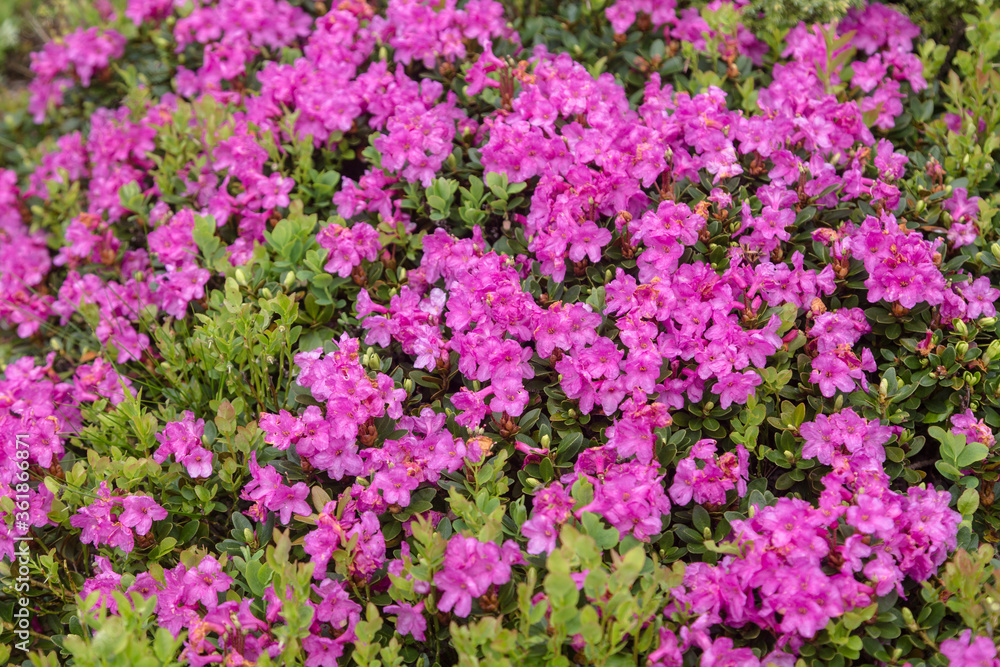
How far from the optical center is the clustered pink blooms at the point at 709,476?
2656 mm

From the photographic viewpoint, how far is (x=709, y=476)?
8.76ft

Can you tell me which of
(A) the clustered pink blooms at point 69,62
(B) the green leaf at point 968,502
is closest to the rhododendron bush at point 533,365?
(B) the green leaf at point 968,502

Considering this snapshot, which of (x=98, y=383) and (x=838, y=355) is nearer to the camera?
(x=838, y=355)

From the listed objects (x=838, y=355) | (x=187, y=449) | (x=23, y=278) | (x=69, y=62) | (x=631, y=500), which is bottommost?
(x=23, y=278)

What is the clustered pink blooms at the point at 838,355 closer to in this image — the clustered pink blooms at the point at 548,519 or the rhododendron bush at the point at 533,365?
the rhododendron bush at the point at 533,365

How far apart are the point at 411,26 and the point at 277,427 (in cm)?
234

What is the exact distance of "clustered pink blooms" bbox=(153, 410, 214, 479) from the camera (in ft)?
9.55

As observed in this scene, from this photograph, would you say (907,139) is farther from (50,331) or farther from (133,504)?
(50,331)

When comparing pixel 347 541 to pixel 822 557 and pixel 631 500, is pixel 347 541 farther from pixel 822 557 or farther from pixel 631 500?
pixel 822 557

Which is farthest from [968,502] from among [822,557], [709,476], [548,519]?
[548,519]

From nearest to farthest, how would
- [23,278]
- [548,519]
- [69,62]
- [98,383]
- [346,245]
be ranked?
[548,519], [346,245], [98,383], [23,278], [69,62]

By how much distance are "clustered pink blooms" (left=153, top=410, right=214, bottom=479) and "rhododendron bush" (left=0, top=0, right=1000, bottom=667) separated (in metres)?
0.03

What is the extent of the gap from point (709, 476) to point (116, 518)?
2172 millimetres

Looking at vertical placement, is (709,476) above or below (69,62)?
below
